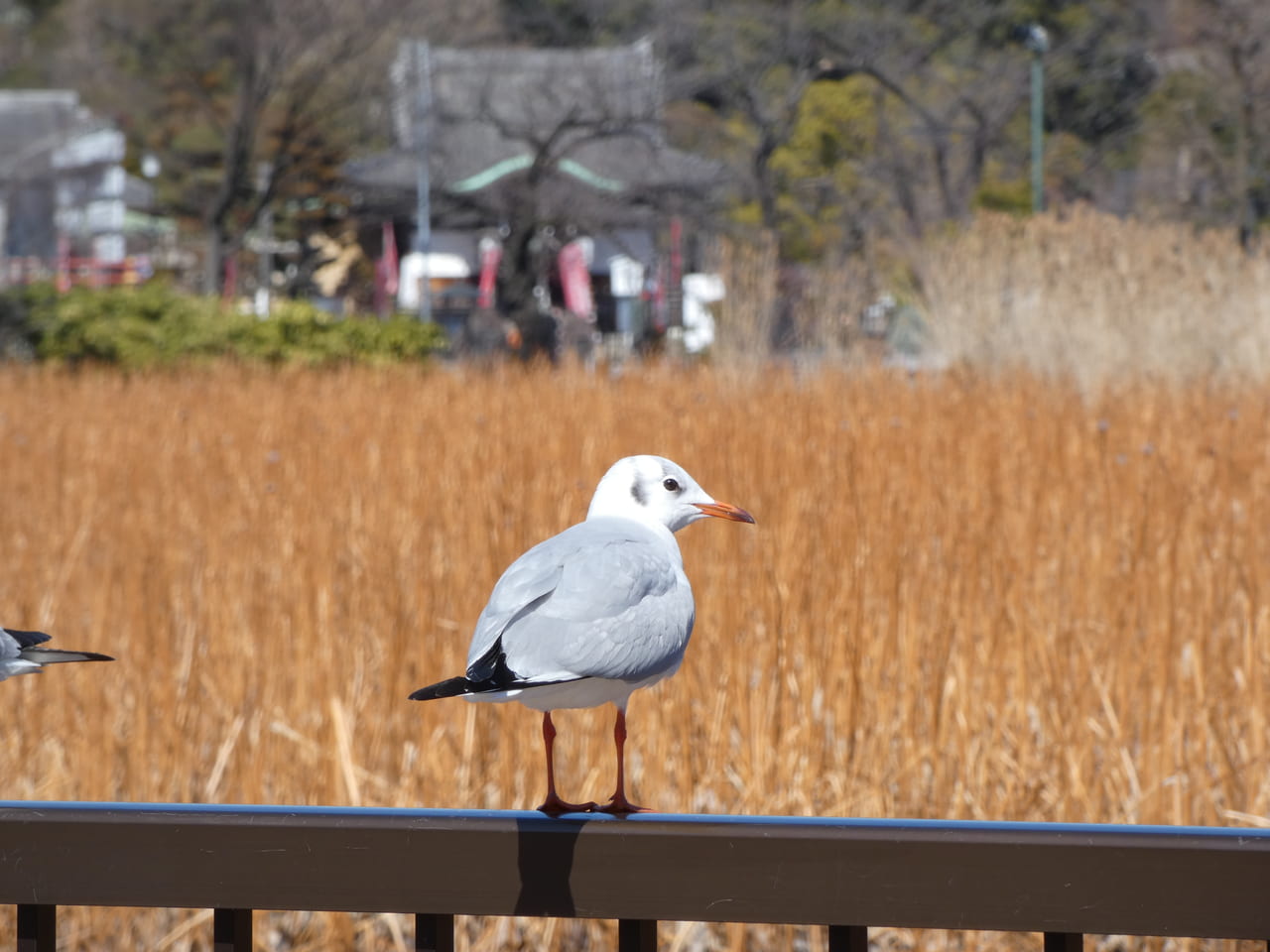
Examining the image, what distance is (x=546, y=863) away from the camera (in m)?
0.95

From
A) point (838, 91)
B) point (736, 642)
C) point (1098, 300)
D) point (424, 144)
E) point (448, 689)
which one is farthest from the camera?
point (838, 91)

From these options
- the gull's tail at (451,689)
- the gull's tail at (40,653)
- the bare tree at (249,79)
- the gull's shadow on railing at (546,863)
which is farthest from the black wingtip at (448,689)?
the bare tree at (249,79)

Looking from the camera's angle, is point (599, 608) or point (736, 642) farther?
point (736, 642)

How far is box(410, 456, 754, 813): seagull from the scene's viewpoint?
70 cm

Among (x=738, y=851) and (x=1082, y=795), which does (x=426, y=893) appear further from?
(x=1082, y=795)

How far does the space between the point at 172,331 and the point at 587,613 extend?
1290 cm

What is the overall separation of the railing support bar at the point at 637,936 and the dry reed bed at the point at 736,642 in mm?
Answer: 1519

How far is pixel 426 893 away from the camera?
972 millimetres

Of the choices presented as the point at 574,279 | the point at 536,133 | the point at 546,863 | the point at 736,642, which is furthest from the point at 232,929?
the point at 574,279

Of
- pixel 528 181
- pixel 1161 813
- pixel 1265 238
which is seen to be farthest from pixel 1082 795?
pixel 528 181

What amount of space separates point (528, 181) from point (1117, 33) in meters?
10.2

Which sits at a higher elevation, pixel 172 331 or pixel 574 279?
pixel 574 279

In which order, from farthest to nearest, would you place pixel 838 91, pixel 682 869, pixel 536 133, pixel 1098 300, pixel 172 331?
pixel 838 91 → pixel 536 133 → pixel 172 331 → pixel 1098 300 → pixel 682 869

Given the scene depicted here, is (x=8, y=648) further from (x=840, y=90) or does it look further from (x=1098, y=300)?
(x=840, y=90)
